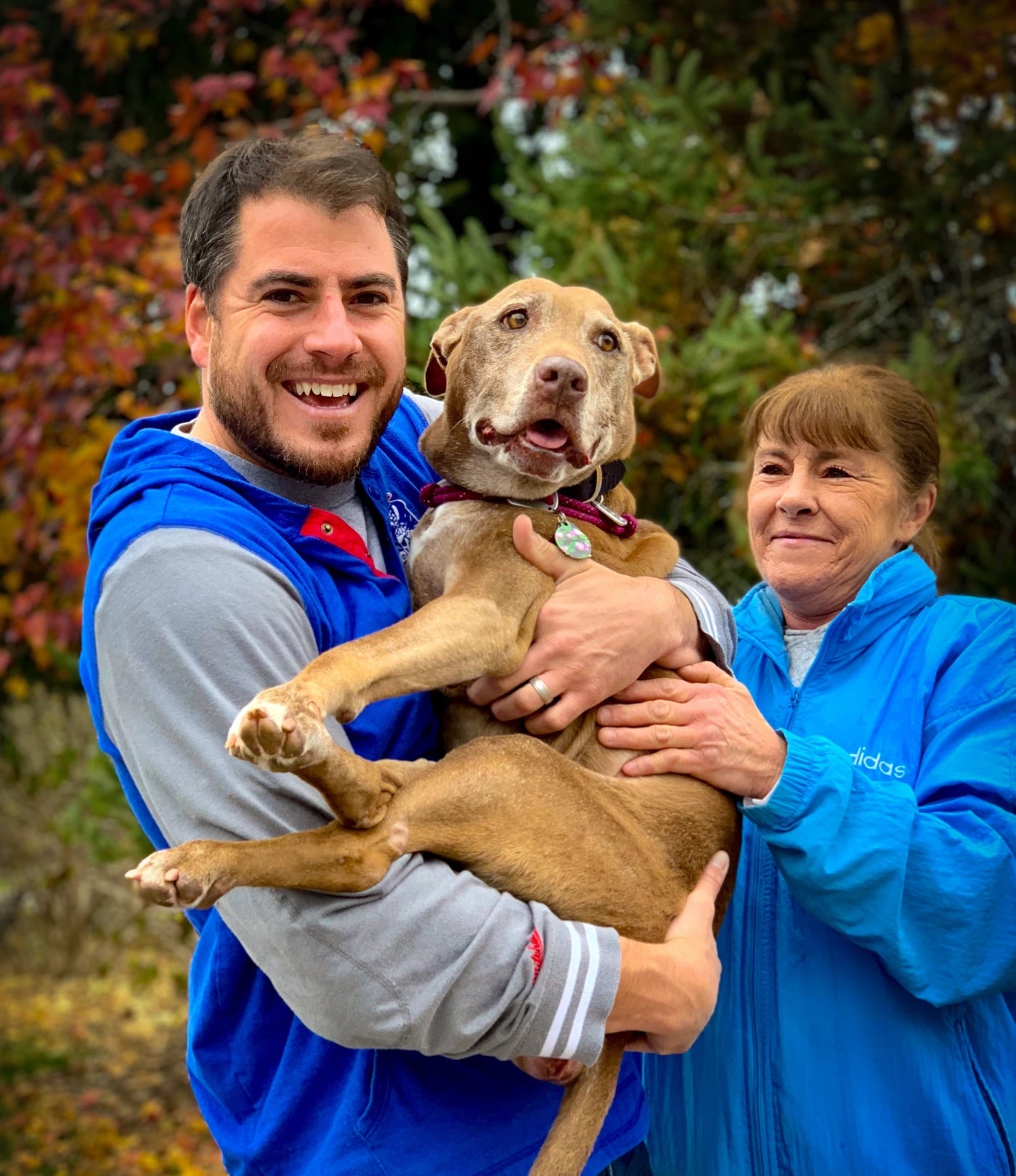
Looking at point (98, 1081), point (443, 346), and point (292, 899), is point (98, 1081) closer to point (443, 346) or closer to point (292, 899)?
point (443, 346)

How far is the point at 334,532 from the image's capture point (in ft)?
7.80

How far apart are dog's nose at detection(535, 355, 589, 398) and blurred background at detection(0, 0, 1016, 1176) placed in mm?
1857

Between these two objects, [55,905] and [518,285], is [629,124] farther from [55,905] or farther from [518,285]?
[55,905]

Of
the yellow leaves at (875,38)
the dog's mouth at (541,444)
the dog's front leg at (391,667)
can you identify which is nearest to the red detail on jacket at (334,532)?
the dog's front leg at (391,667)

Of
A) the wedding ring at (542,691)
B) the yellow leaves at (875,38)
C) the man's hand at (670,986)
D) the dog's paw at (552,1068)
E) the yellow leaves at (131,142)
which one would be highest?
the yellow leaves at (875,38)

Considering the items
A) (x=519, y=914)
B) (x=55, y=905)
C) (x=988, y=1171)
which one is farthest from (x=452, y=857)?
(x=55, y=905)

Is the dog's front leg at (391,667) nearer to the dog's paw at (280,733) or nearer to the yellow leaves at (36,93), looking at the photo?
the dog's paw at (280,733)

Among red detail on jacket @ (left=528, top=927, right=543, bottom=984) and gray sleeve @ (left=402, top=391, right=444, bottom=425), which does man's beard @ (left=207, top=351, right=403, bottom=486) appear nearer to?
gray sleeve @ (left=402, top=391, right=444, bottom=425)

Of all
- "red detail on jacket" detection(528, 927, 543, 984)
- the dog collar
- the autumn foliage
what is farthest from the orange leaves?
"red detail on jacket" detection(528, 927, 543, 984)

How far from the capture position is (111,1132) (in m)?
6.73

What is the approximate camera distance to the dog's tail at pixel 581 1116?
7.07 feet

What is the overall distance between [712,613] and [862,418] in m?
0.56

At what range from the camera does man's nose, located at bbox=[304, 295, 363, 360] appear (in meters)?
2.33

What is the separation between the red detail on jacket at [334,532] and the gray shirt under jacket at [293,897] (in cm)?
26
